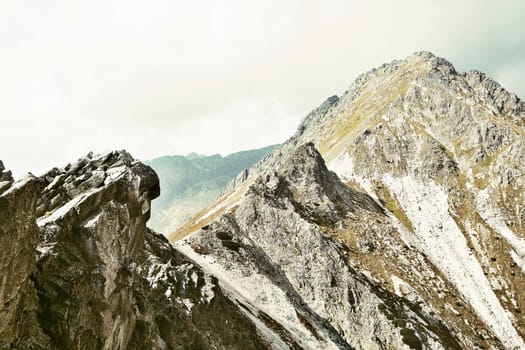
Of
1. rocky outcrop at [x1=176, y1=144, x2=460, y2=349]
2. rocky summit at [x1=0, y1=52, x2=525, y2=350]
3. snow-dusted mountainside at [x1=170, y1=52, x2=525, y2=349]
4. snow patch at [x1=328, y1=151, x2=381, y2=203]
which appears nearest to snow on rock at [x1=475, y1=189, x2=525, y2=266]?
snow-dusted mountainside at [x1=170, y1=52, x2=525, y2=349]

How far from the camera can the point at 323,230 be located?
10906cm

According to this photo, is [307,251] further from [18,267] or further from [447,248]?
[18,267]

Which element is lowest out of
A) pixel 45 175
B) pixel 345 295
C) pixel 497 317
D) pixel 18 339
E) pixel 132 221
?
pixel 497 317

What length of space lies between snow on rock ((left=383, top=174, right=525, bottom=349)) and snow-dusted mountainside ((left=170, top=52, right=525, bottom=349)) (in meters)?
0.34

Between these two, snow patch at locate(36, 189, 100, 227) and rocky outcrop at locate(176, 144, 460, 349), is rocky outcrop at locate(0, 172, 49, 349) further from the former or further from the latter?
rocky outcrop at locate(176, 144, 460, 349)

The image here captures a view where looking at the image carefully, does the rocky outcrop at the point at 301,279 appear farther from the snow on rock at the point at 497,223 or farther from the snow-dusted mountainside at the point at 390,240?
the snow on rock at the point at 497,223

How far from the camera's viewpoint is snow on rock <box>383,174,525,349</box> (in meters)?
102

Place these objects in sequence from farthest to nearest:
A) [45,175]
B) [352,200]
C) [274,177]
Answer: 1. [352,200]
2. [274,177]
3. [45,175]

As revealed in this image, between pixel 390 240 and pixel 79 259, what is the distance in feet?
341

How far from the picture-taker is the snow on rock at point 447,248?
4011 inches

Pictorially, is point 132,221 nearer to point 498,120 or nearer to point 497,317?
point 497,317

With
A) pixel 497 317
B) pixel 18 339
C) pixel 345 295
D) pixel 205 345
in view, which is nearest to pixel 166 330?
pixel 205 345

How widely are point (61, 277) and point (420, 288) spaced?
308 feet

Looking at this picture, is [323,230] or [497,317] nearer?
[497,317]
